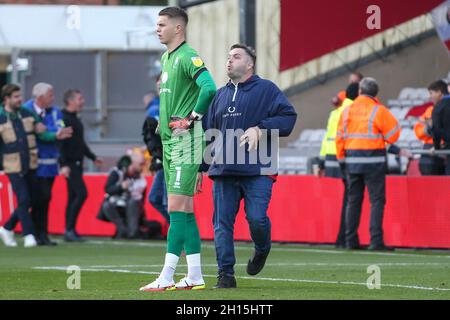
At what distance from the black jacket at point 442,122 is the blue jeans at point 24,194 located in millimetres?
5122

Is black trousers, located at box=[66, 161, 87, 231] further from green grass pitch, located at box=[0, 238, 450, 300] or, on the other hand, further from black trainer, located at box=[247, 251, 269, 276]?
black trainer, located at box=[247, 251, 269, 276]

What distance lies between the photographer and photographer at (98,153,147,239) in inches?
814

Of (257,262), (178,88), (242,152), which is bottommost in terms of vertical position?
(257,262)

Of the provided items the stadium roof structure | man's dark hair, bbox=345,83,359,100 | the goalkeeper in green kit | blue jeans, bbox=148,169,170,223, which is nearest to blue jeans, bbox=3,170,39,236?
blue jeans, bbox=148,169,170,223

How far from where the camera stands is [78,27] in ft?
105

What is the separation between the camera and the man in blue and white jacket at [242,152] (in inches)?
447

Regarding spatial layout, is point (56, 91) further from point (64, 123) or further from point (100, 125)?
point (64, 123)

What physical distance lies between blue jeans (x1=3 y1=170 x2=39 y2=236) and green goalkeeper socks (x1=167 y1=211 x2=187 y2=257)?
25.3 feet

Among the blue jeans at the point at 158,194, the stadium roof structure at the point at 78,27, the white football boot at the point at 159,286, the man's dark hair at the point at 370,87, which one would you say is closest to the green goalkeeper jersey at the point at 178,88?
the white football boot at the point at 159,286

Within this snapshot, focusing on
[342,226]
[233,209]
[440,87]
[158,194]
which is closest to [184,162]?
[233,209]

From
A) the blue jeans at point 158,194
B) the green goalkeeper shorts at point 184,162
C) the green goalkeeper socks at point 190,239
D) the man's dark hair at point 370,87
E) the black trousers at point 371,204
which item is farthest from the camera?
the man's dark hair at point 370,87

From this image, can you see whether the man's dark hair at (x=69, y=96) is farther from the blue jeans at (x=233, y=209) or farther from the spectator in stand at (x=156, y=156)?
the blue jeans at (x=233, y=209)

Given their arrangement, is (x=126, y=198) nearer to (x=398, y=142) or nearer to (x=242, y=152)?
(x=398, y=142)

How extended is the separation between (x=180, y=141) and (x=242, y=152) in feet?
1.87
